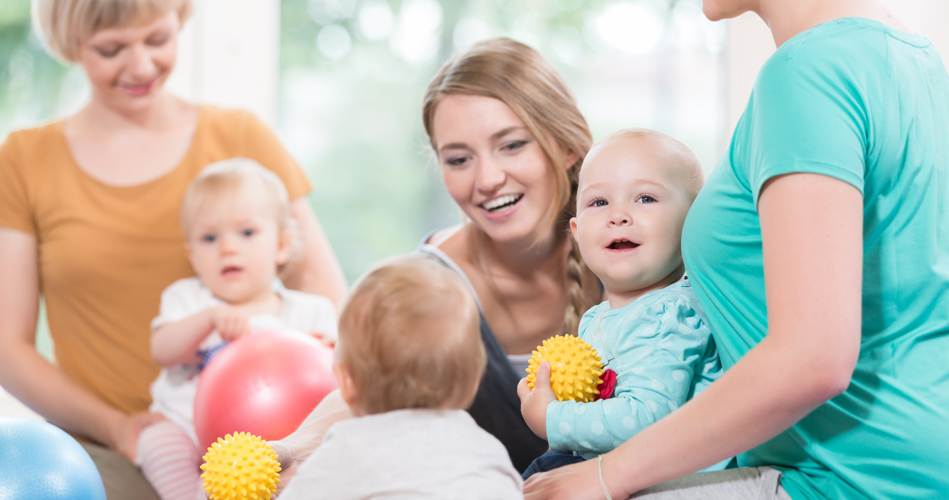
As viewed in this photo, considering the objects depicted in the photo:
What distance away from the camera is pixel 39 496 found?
3.64 feet

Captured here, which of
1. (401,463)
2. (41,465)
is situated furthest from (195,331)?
(401,463)

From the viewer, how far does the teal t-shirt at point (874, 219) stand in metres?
0.81

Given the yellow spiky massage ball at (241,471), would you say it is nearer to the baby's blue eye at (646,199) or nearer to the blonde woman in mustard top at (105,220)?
the baby's blue eye at (646,199)

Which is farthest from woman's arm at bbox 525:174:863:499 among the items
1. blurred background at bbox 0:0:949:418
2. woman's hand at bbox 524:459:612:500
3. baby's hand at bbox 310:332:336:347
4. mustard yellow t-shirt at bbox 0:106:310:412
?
blurred background at bbox 0:0:949:418

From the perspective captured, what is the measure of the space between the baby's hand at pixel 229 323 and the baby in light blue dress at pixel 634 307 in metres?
0.85

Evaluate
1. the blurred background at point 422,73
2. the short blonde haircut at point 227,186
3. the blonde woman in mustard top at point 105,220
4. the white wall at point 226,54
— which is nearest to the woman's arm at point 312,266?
the blonde woman in mustard top at point 105,220

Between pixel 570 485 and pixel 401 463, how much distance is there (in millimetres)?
245

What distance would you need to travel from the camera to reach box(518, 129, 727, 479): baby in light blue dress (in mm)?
1020

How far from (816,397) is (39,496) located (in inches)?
43.0

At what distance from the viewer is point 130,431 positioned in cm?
180

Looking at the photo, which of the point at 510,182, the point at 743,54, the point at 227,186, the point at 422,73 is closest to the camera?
the point at 510,182

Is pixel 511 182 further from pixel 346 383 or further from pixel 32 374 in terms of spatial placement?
pixel 32 374

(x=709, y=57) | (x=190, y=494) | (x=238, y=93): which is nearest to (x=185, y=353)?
(x=190, y=494)

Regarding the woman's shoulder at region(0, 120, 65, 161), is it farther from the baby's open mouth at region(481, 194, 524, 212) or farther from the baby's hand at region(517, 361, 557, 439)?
the baby's hand at region(517, 361, 557, 439)
